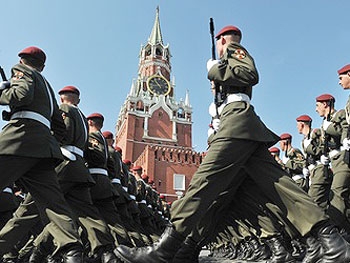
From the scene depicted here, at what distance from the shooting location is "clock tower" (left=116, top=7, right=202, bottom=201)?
52688 mm

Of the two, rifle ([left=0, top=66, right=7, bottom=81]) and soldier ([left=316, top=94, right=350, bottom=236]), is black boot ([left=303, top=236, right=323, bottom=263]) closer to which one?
soldier ([left=316, top=94, right=350, bottom=236])

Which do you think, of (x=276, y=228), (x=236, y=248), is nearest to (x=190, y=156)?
(x=236, y=248)

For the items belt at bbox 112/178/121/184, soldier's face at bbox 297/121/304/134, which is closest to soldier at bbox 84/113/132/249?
belt at bbox 112/178/121/184

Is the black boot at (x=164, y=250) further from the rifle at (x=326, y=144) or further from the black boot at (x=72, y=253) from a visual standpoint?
the rifle at (x=326, y=144)

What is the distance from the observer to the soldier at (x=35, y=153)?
3.60 metres

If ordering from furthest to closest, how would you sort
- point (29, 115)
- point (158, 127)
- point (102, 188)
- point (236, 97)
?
point (158, 127)
point (102, 188)
point (29, 115)
point (236, 97)

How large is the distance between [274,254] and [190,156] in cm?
4984

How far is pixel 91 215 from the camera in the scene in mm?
4637

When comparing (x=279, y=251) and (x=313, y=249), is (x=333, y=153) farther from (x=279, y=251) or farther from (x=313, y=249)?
(x=313, y=249)

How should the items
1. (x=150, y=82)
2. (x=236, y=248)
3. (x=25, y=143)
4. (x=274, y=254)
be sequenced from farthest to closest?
(x=150, y=82) < (x=236, y=248) < (x=274, y=254) < (x=25, y=143)

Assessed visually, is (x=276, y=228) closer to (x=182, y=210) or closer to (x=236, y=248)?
(x=182, y=210)

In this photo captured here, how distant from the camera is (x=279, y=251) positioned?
193 inches

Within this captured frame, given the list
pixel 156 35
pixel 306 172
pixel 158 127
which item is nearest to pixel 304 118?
pixel 306 172

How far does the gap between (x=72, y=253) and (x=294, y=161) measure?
5.77 m
